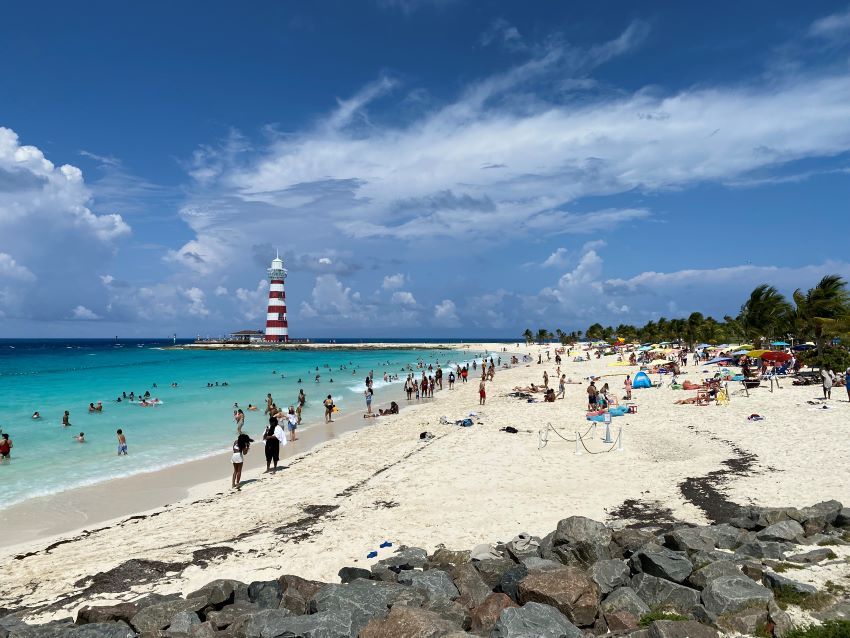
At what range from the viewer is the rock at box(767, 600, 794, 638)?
5516 mm

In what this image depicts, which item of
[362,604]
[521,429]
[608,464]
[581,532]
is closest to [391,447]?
[521,429]

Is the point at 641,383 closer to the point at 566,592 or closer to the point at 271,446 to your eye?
the point at 271,446

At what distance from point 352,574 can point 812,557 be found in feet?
20.4

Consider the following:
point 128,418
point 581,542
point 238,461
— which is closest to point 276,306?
point 128,418

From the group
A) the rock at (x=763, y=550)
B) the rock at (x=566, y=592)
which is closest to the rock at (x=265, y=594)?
the rock at (x=566, y=592)

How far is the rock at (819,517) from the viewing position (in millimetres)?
8359

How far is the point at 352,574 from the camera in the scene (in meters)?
7.84

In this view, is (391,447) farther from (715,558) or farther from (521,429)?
(715,558)

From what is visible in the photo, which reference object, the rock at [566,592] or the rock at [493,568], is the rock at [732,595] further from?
the rock at [493,568]

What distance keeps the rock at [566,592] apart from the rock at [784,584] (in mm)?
2025

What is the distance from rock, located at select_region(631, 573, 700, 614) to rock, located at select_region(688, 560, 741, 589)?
291 mm

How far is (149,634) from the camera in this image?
631 cm

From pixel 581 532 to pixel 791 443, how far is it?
34.9ft

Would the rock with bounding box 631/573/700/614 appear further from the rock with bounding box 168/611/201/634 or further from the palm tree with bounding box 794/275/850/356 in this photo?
the palm tree with bounding box 794/275/850/356
